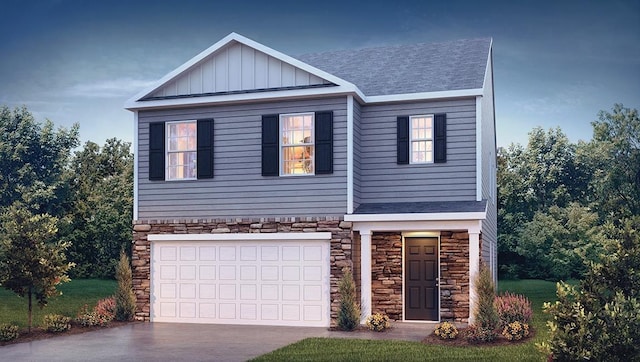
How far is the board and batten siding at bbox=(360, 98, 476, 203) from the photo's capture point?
1814 centimetres

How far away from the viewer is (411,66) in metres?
20.5

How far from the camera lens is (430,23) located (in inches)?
1299

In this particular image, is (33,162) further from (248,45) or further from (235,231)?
(248,45)

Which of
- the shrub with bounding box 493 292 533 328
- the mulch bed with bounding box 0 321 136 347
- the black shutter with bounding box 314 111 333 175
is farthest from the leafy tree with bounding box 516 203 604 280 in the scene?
the mulch bed with bounding box 0 321 136 347

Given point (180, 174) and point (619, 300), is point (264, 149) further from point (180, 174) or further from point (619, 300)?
point (619, 300)

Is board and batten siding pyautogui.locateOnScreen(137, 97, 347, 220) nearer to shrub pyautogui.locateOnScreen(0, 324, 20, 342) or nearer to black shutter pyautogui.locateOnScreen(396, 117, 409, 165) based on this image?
black shutter pyautogui.locateOnScreen(396, 117, 409, 165)

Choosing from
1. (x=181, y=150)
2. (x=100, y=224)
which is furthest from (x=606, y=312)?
(x=100, y=224)

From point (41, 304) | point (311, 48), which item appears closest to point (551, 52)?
point (311, 48)

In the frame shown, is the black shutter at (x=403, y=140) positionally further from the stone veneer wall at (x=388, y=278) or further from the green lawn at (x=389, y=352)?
the green lawn at (x=389, y=352)

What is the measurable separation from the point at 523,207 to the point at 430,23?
1062 cm

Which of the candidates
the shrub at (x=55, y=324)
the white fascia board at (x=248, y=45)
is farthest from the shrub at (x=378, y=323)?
the shrub at (x=55, y=324)

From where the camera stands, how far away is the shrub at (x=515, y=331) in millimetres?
14875

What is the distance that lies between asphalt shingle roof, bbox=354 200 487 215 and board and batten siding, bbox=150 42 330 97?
10.6 ft

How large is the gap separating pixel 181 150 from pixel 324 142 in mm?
3781
